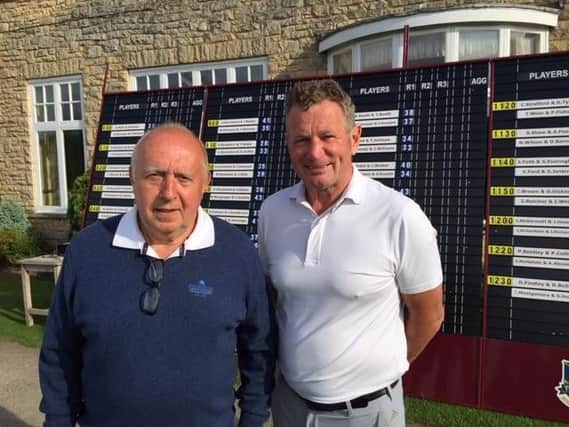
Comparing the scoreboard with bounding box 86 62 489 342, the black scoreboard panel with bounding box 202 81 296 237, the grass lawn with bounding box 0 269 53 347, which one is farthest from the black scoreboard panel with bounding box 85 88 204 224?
the grass lawn with bounding box 0 269 53 347

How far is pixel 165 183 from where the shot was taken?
5.70ft

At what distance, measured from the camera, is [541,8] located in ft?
22.6

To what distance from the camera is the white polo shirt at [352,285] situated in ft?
6.24

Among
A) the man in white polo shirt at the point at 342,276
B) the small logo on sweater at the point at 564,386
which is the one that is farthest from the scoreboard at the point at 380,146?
the man in white polo shirt at the point at 342,276

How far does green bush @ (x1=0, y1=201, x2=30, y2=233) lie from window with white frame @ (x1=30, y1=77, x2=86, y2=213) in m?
0.35

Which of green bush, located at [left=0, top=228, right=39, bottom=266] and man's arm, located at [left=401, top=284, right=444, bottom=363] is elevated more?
man's arm, located at [left=401, top=284, right=444, bottom=363]

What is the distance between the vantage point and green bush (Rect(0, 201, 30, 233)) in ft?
34.6

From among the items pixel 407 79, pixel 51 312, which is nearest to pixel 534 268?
pixel 407 79

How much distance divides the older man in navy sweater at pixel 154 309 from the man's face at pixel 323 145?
356 millimetres

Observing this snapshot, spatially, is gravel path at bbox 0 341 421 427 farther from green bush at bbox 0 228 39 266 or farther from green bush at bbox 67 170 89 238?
green bush at bbox 0 228 39 266

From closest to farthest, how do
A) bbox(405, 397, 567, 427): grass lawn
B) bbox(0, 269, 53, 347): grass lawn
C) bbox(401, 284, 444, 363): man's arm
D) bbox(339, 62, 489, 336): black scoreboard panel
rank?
1. bbox(401, 284, 444, 363): man's arm
2. bbox(339, 62, 489, 336): black scoreboard panel
3. bbox(405, 397, 567, 427): grass lawn
4. bbox(0, 269, 53, 347): grass lawn

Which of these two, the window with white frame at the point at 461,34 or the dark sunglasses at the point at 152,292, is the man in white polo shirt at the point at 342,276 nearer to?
the dark sunglasses at the point at 152,292

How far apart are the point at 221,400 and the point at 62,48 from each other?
33.2 feet

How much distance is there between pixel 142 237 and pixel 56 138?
10.1m
